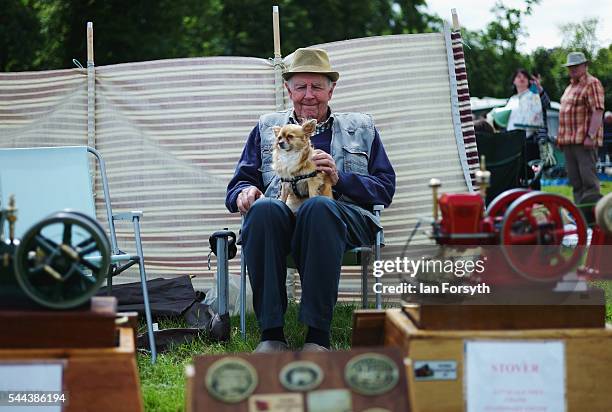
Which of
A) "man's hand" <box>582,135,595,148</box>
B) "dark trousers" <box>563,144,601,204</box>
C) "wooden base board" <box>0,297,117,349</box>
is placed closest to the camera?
"wooden base board" <box>0,297,117,349</box>

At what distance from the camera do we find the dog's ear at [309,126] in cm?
299

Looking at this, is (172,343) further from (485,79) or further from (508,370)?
(485,79)

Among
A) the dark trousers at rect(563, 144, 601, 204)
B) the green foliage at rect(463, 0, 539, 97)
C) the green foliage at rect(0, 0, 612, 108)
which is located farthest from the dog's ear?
the green foliage at rect(463, 0, 539, 97)

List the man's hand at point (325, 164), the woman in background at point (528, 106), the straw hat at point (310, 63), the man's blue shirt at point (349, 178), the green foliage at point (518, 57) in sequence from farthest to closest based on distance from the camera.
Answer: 1. the green foliage at point (518, 57)
2. the woman in background at point (528, 106)
3. the straw hat at point (310, 63)
4. the man's blue shirt at point (349, 178)
5. the man's hand at point (325, 164)

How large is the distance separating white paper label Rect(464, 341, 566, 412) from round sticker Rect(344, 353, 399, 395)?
20 cm

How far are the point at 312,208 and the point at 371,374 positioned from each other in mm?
1069

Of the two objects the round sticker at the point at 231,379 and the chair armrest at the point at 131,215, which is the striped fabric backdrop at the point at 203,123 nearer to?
the chair armrest at the point at 131,215

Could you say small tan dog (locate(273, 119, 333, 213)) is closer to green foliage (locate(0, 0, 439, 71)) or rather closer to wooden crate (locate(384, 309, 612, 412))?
wooden crate (locate(384, 309, 612, 412))

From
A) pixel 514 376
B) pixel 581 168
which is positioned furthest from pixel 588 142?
pixel 514 376

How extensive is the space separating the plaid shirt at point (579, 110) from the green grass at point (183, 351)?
8.74ft

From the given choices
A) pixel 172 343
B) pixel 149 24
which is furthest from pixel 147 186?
pixel 149 24

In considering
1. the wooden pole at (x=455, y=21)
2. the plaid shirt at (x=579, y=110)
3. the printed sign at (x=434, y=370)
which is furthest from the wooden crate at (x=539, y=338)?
the plaid shirt at (x=579, y=110)

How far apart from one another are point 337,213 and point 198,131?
1.60 m

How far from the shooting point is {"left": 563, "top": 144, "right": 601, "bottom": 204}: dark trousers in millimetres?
5293
